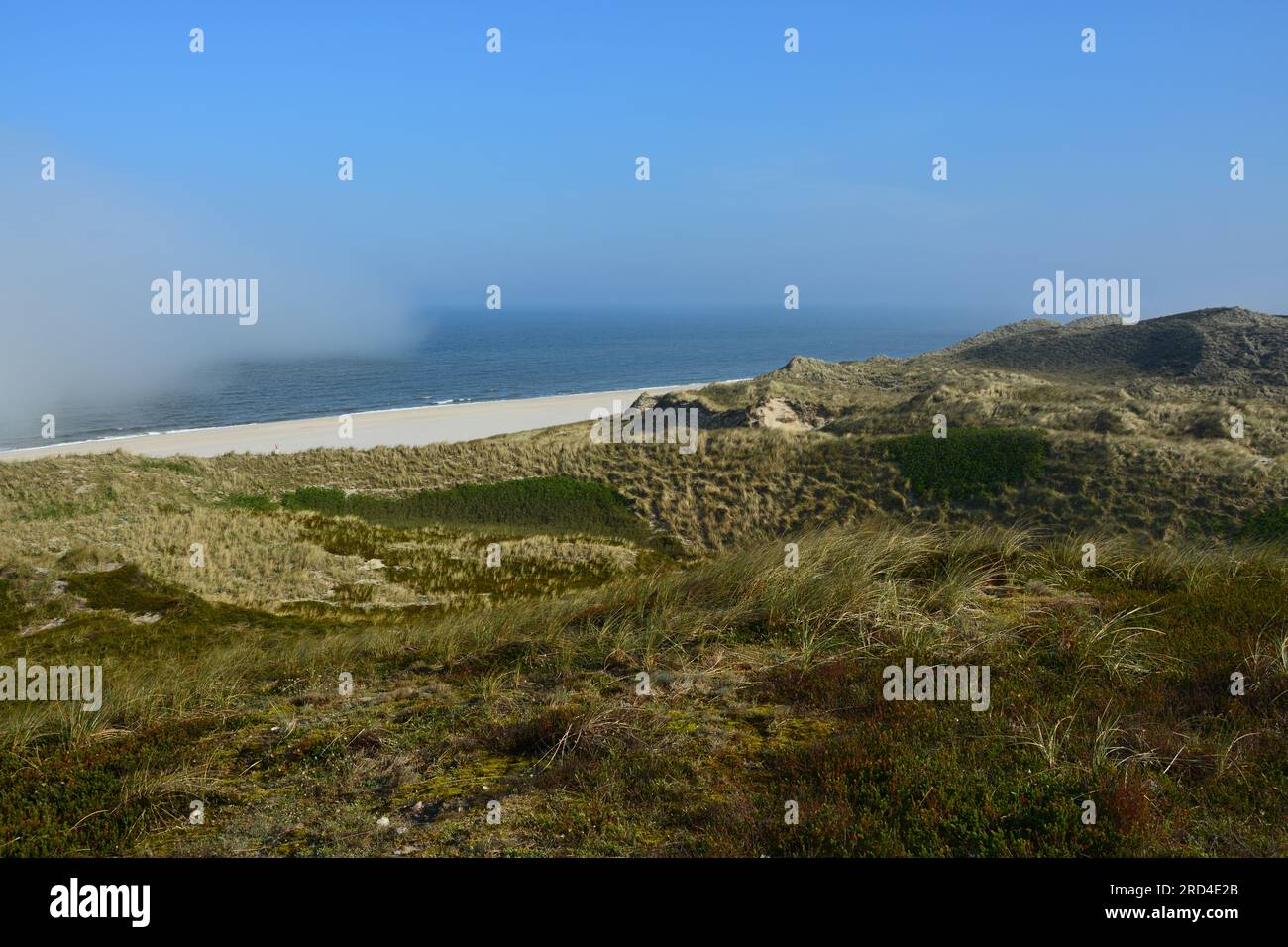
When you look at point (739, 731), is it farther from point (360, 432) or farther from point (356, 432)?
point (356, 432)

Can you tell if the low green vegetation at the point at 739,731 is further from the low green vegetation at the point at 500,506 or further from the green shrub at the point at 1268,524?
the low green vegetation at the point at 500,506

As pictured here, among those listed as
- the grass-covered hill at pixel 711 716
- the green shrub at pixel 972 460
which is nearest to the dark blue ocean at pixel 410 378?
the green shrub at pixel 972 460

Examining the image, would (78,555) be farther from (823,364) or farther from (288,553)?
(823,364)

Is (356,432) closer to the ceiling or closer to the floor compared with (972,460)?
closer to the ceiling

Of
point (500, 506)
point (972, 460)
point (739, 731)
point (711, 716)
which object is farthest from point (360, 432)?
point (739, 731)

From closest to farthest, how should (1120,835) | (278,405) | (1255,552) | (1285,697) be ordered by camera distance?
1. (1120,835)
2. (1285,697)
3. (1255,552)
4. (278,405)
